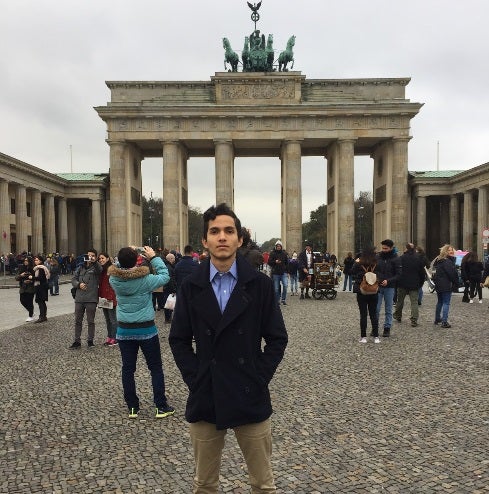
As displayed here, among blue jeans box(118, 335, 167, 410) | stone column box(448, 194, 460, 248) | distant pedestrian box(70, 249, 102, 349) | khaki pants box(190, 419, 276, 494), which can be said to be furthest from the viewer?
stone column box(448, 194, 460, 248)

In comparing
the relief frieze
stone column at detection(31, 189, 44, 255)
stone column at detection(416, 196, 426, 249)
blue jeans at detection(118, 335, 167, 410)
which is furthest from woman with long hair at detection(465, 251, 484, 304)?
stone column at detection(31, 189, 44, 255)

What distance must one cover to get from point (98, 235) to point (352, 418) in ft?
161

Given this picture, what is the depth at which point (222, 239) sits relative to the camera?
111 inches

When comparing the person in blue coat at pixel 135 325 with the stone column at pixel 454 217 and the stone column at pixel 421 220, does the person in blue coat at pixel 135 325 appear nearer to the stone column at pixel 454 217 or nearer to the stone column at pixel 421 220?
the stone column at pixel 421 220

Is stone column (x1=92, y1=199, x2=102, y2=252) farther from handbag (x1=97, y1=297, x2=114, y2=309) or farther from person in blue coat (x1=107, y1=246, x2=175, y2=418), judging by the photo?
person in blue coat (x1=107, y1=246, x2=175, y2=418)

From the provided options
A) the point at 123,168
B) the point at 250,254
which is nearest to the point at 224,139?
the point at 123,168

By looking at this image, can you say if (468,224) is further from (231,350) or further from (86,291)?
(231,350)

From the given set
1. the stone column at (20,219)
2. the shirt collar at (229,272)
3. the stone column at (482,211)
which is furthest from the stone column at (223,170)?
the shirt collar at (229,272)

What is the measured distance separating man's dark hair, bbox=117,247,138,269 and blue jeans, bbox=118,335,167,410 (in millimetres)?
895

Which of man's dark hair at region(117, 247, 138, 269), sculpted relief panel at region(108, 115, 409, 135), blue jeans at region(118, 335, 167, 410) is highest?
sculpted relief panel at region(108, 115, 409, 135)

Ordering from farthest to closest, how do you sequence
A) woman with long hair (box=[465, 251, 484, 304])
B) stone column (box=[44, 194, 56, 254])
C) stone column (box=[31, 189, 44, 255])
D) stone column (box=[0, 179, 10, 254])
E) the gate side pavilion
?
stone column (box=[44, 194, 56, 254]) → stone column (box=[31, 189, 44, 255]) → the gate side pavilion → stone column (box=[0, 179, 10, 254]) → woman with long hair (box=[465, 251, 484, 304])

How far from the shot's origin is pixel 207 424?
2.76 meters

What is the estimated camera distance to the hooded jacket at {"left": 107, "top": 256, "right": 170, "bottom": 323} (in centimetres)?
565

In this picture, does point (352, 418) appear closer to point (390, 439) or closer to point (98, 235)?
point (390, 439)
